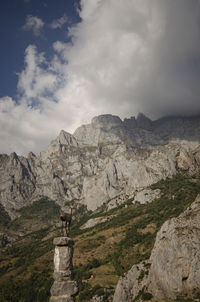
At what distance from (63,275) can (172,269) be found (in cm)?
4382

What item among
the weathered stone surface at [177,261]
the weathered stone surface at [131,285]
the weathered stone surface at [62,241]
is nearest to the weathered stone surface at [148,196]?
the weathered stone surface at [131,285]

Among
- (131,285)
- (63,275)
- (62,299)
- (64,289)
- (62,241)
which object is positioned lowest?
(131,285)

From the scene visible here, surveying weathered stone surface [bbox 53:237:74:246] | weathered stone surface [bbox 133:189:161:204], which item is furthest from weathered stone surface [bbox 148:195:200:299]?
weathered stone surface [bbox 133:189:161:204]

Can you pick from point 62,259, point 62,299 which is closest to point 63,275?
point 62,259

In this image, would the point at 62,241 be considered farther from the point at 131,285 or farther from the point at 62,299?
A: the point at 131,285

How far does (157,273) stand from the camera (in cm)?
5259

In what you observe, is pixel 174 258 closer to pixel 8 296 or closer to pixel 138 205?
pixel 8 296

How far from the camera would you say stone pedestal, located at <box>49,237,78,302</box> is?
1369 centimetres

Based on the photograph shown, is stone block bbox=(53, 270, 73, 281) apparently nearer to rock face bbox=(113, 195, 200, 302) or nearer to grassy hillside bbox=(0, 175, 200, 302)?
rock face bbox=(113, 195, 200, 302)

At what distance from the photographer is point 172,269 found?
4941 cm

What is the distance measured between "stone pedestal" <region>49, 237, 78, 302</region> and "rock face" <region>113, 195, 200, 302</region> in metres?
38.2

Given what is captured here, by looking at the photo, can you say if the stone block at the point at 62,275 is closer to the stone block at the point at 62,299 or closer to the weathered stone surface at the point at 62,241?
the stone block at the point at 62,299

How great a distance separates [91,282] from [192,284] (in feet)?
182

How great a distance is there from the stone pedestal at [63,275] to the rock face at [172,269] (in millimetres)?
38171
